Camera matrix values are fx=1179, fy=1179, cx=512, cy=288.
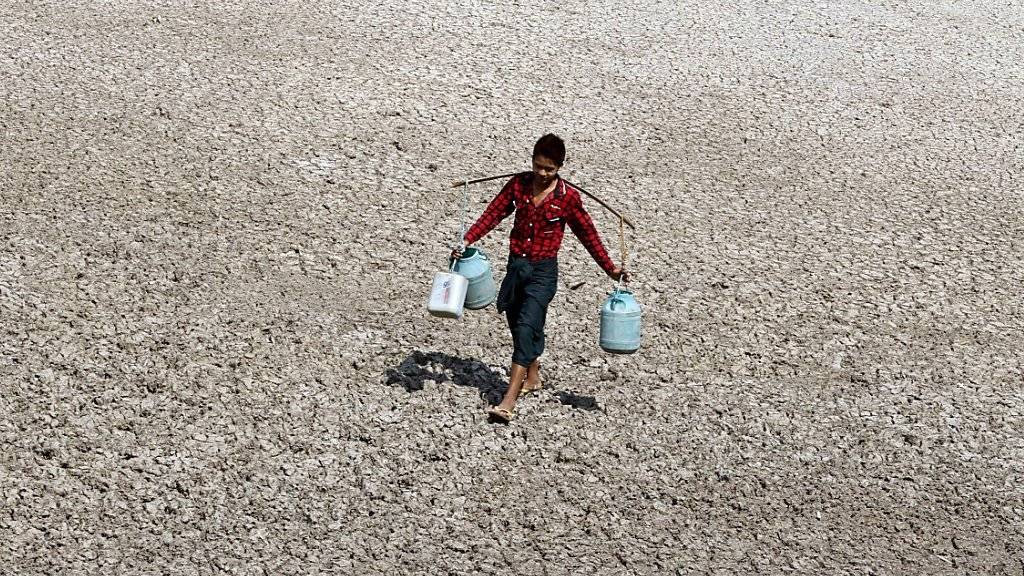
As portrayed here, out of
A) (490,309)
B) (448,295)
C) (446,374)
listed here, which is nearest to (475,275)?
(448,295)

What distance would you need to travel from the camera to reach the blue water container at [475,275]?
22.9ft

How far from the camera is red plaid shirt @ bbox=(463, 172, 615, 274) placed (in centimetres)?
666

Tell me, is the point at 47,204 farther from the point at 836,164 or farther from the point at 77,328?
the point at 836,164

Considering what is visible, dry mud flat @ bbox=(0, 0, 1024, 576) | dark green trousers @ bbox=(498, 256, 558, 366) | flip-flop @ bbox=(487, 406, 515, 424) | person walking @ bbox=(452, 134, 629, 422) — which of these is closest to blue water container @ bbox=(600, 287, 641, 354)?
person walking @ bbox=(452, 134, 629, 422)

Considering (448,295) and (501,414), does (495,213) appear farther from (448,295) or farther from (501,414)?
(501,414)

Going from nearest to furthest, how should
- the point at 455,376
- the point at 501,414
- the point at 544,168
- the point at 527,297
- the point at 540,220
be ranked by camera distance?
the point at 544,168 → the point at 540,220 → the point at 527,297 → the point at 501,414 → the point at 455,376

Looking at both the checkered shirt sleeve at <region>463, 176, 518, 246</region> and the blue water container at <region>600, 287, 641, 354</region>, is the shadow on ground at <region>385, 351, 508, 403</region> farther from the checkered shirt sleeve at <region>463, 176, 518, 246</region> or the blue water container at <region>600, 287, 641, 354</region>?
the checkered shirt sleeve at <region>463, 176, 518, 246</region>

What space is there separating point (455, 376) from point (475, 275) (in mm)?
816

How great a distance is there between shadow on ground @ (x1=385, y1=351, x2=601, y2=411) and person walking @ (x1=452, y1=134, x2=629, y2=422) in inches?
17.8

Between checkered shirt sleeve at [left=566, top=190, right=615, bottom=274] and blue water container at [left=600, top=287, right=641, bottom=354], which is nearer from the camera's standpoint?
checkered shirt sleeve at [left=566, top=190, right=615, bottom=274]

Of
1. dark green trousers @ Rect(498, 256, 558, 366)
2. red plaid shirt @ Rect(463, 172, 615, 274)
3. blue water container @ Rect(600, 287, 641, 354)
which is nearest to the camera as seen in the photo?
red plaid shirt @ Rect(463, 172, 615, 274)

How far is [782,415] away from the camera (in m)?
7.38

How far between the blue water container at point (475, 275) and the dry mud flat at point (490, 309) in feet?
2.08

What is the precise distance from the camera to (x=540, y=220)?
6.67 meters
